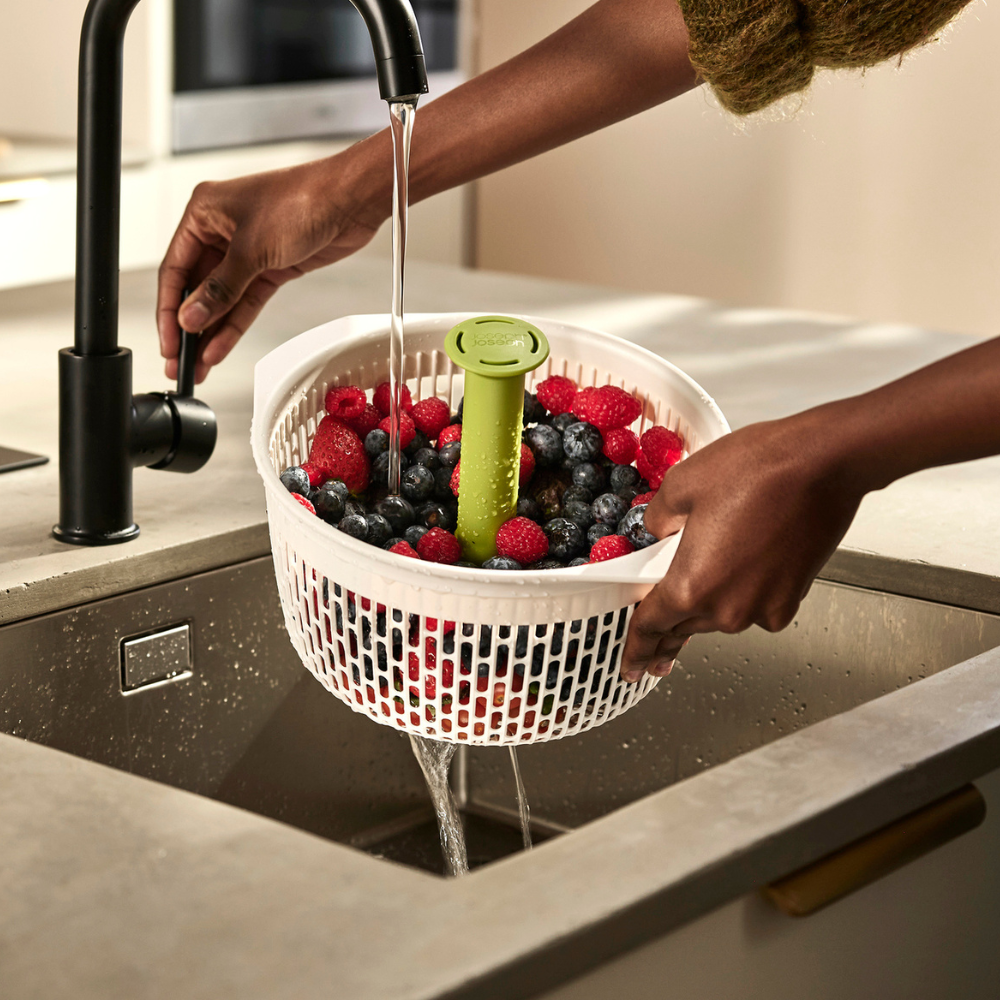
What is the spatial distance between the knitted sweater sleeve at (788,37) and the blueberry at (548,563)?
0.35 metres

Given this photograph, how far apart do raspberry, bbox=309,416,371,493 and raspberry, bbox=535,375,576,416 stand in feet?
0.42

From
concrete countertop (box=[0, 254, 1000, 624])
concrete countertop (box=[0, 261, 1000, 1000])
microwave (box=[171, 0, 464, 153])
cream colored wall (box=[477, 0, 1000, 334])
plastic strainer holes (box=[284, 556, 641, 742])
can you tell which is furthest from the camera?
cream colored wall (box=[477, 0, 1000, 334])

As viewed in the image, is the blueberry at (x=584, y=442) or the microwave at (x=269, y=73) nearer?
the blueberry at (x=584, y=442)

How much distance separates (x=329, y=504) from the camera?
80 cm

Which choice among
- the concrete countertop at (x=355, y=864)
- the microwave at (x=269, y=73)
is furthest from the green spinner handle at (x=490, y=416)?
the microwave at (x=269, y=73)

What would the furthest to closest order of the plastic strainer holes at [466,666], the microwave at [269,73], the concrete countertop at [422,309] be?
the microwave at [269,73] < the concrete countertop at [422,309] < the plastic strainer holes at [466,666]

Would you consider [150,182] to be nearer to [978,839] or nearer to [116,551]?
[116,551]

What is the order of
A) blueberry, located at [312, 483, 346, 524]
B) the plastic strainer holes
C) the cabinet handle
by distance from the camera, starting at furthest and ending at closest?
1. blueberry, located at [312, 483, 346, 524]
2. the plastic strainer holes
3. the cabinet handle

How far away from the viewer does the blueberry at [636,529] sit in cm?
76

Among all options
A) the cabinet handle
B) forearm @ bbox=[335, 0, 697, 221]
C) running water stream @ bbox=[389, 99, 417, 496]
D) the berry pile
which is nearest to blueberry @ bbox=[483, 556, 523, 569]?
the berry pile

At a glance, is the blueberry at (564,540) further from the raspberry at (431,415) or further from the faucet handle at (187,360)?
the faucet handle at (187,360)

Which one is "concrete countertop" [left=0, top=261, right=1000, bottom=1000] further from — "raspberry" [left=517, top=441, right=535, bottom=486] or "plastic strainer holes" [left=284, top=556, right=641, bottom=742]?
"raspberry" [left=517, top=441, right=535, bottom=486]

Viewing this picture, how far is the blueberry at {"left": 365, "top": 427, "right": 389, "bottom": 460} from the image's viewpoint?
860 mm

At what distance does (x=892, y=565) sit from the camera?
974 millimetres
